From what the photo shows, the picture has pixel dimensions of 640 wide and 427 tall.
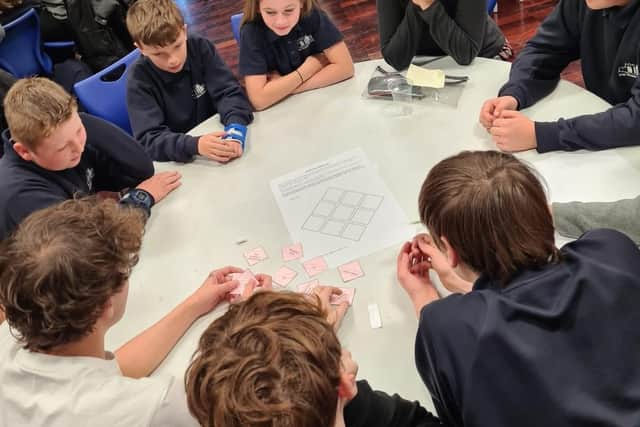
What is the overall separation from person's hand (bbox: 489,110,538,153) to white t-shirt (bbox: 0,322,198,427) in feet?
3.38

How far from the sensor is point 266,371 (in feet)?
2.44

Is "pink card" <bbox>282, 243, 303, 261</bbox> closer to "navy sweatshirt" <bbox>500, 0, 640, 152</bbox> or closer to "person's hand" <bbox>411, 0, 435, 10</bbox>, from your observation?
"navy sweatshirt" <bbox>500, 0, 640, 152</bbox>

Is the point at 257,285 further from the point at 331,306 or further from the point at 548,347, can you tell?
the point at 548,347

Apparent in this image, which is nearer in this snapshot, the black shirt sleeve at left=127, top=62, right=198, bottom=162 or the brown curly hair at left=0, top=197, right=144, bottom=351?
the brown curly hair at left=0, top=197, right=144, bottom=351

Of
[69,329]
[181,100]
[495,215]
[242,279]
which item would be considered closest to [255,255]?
[242,279]

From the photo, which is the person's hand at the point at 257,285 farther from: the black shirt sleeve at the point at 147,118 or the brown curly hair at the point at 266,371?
the black shirt sleeve at the point at 147,118

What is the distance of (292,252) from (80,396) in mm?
583

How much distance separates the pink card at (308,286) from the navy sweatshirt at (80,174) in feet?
2.35

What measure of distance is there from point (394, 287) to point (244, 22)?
1227 millimetres

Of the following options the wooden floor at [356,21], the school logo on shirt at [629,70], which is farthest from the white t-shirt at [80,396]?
the wooden floor at [356,21]

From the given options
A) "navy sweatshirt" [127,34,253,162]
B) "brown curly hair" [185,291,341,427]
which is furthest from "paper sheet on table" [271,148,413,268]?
"brown curly hair" [185,291,341,427]

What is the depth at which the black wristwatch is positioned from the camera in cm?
154

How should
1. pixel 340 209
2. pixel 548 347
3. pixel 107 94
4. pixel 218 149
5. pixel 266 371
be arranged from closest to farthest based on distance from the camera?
pixel 266 371 < pixel 548 347 < pixel 340 209 < pixel 218 149 < pixel 107 94

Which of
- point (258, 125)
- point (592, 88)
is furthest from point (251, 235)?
point (592, 88)
